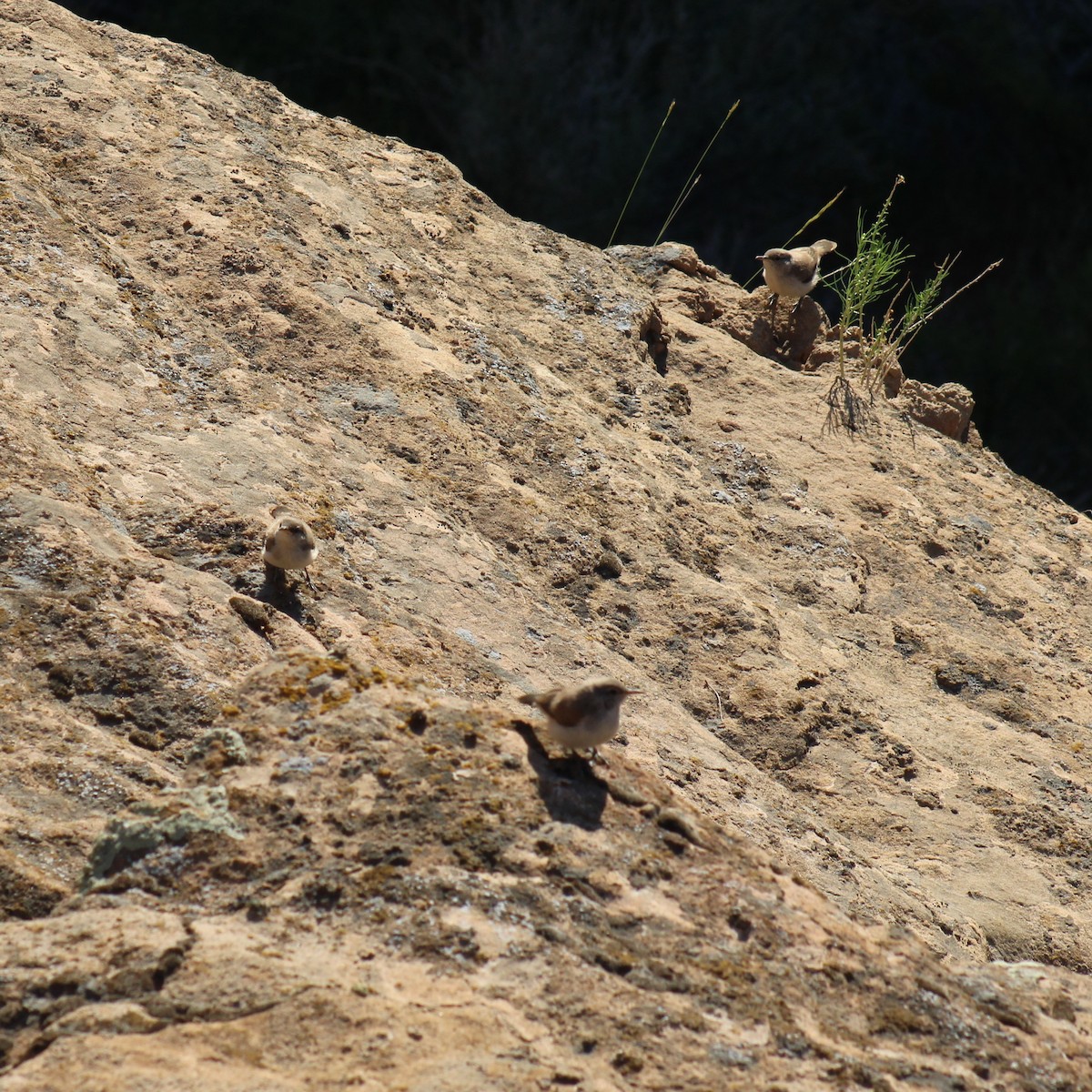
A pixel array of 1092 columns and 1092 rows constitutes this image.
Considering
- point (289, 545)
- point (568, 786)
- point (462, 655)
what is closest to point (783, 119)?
point (462, 655)

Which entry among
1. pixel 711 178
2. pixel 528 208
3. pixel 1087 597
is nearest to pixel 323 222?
pixel 1087 597

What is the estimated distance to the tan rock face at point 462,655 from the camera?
2287 millimetres

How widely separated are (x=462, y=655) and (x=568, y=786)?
90 centimetres

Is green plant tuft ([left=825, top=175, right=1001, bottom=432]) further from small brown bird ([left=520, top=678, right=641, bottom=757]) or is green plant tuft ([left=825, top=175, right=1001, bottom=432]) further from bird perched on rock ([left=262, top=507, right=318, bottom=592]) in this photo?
small brown bird ([left=520, top=678, right=641, bottom=757])

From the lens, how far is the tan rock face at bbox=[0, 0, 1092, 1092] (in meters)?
2.29

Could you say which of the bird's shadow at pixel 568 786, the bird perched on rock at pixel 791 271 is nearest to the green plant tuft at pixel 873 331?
the bird perched on rock at pixel 791 271

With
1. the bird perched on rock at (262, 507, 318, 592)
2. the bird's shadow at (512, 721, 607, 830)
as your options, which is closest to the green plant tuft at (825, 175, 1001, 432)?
the bird perched on rock at (262, 507, 318, 592)

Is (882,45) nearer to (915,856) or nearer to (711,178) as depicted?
(711,178)

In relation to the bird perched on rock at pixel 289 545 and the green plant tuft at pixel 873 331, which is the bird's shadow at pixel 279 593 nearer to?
the bird perched on rock at pixel 289 545

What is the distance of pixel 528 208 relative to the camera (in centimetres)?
1312

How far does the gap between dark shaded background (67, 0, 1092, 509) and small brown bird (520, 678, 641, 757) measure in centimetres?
1043

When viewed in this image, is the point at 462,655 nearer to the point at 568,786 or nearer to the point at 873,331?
the point at 568,786

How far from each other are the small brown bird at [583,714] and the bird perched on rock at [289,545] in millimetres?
795

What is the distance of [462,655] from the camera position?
357 cm
